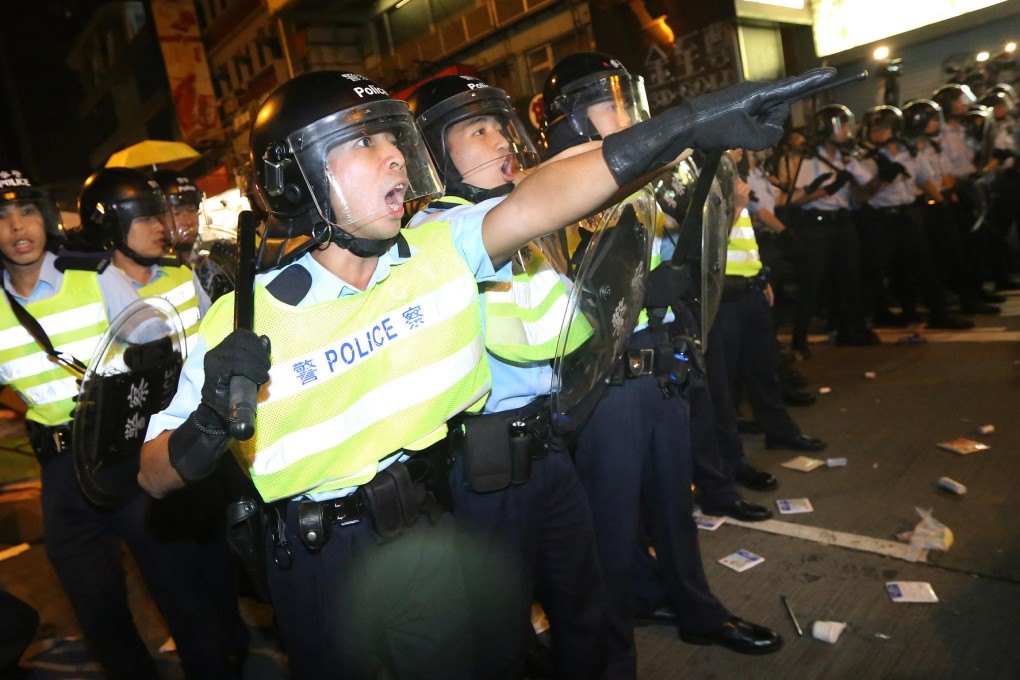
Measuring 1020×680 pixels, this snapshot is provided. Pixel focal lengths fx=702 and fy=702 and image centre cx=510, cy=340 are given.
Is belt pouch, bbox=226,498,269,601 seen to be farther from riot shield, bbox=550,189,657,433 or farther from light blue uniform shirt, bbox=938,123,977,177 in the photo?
light blue uniform shirt, bbox=938,123,977,177

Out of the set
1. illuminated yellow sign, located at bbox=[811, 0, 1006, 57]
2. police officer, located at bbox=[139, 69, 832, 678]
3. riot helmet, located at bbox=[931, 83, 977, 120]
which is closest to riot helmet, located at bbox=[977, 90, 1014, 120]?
riot helmet, located at bbox=[931, 83, 977, 120]

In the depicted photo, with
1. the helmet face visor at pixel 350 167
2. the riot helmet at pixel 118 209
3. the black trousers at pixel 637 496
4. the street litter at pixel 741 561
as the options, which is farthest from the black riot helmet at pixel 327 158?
the street litter at pixel 741 561

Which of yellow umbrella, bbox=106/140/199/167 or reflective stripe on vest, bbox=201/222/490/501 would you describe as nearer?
reflective stripe on vest, bbox=201/222/490/501

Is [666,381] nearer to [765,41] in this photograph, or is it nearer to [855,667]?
[855,667]

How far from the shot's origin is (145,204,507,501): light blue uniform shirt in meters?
1.66

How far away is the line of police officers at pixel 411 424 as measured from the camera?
160cm

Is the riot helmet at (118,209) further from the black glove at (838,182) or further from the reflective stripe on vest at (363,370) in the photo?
the black glove at (838,182)

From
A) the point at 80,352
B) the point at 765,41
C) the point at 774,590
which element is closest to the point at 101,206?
the point at 80,352

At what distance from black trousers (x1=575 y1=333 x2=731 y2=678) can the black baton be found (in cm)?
135

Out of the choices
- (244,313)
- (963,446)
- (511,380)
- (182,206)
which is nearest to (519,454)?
(511,380)

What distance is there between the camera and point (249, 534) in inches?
68.7

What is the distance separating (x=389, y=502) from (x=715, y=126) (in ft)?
3.68

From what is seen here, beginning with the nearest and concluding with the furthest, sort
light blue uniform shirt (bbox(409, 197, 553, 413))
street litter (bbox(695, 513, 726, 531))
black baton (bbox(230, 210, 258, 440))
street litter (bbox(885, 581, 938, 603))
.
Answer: black baton (bbox(230, 210, 258, 440)), light blue uniform shirt (bbox(409, 197, 553, 413)), street litter (bbox(885, 581, 938, 603)), street litter (bbox(695, 513, 726, 531))

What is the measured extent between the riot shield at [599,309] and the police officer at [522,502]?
3.4 inches
